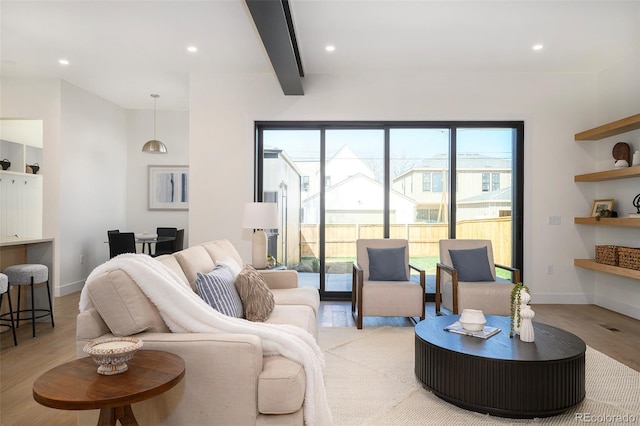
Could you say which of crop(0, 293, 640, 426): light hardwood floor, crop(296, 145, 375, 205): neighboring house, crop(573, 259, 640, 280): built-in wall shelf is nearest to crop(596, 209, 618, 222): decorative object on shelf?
crop(573, 259, 640, 280): built-in wall shelf

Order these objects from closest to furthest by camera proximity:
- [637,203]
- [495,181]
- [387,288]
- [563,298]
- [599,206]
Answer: [387,288]
[637,203]
[599,206]
[563,298]
[495,181]

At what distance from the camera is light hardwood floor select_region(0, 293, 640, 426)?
2455 mm

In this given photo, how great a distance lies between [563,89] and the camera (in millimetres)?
5336

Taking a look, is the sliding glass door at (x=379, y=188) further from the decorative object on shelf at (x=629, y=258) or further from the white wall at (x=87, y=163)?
the white wall at (x=87, y=163)

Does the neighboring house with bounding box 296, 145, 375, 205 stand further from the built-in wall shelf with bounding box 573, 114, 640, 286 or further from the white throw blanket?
the white throw blanket

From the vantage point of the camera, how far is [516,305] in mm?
2676

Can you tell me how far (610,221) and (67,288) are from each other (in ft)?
23.2

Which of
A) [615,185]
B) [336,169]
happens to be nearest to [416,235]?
[336,169]

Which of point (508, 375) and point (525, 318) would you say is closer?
point (508, 375)

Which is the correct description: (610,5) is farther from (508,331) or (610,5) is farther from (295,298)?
(295,298)

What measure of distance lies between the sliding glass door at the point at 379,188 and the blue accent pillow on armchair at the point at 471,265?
96 centimetres

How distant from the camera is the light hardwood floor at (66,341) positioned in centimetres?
246

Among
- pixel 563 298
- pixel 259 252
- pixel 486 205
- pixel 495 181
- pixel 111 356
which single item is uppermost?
pixel 495 181

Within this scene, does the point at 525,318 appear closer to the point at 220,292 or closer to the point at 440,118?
the point at 220,292
